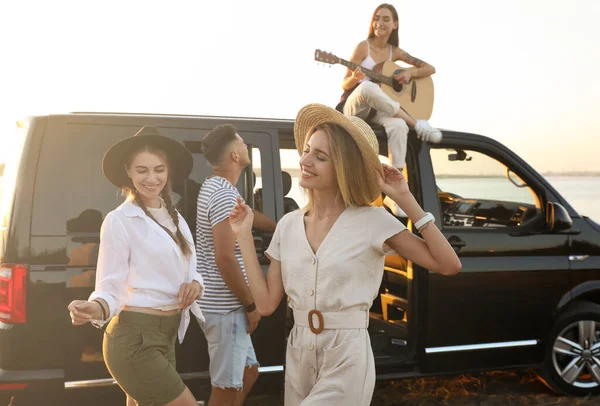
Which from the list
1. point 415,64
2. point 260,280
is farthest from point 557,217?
point 260,280

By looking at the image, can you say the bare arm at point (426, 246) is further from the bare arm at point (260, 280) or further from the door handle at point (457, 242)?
the door handle at point (457, 242)

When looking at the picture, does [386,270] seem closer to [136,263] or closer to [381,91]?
[381,91]

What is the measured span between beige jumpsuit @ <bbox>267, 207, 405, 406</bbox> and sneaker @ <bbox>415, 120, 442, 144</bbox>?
7.17 feet

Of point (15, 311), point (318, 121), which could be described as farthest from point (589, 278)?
point (15, 311)

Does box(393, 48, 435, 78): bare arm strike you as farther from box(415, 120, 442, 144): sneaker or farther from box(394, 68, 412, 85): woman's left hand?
box(415, 120, 442, 144): sneaker

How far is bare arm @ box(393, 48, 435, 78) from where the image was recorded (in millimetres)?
4980

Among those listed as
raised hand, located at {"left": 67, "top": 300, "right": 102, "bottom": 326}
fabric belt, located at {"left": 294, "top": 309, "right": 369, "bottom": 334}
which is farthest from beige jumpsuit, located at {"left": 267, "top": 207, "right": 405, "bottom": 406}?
raised hand, located at {"left": 67, "top": 300, "right": 102, "bottom": 326}

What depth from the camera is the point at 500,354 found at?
448 cm

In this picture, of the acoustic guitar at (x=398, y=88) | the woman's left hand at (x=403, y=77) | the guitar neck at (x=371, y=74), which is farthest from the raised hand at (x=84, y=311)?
the woman's left hand at (x=403, y=77)

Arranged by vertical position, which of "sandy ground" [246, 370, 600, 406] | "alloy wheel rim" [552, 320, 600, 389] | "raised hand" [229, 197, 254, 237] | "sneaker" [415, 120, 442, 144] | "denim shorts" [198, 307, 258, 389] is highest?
"sneaker" [415, 120, 442, 144]

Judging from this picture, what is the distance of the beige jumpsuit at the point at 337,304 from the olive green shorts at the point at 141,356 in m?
0.61

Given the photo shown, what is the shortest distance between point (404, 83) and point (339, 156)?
281 cm

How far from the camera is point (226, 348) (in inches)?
126

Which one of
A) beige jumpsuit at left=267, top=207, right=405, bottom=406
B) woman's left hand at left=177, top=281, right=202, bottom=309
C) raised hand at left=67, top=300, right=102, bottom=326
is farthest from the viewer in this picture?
woman's left hand at left=177, top=281, right=202, bottom=309
